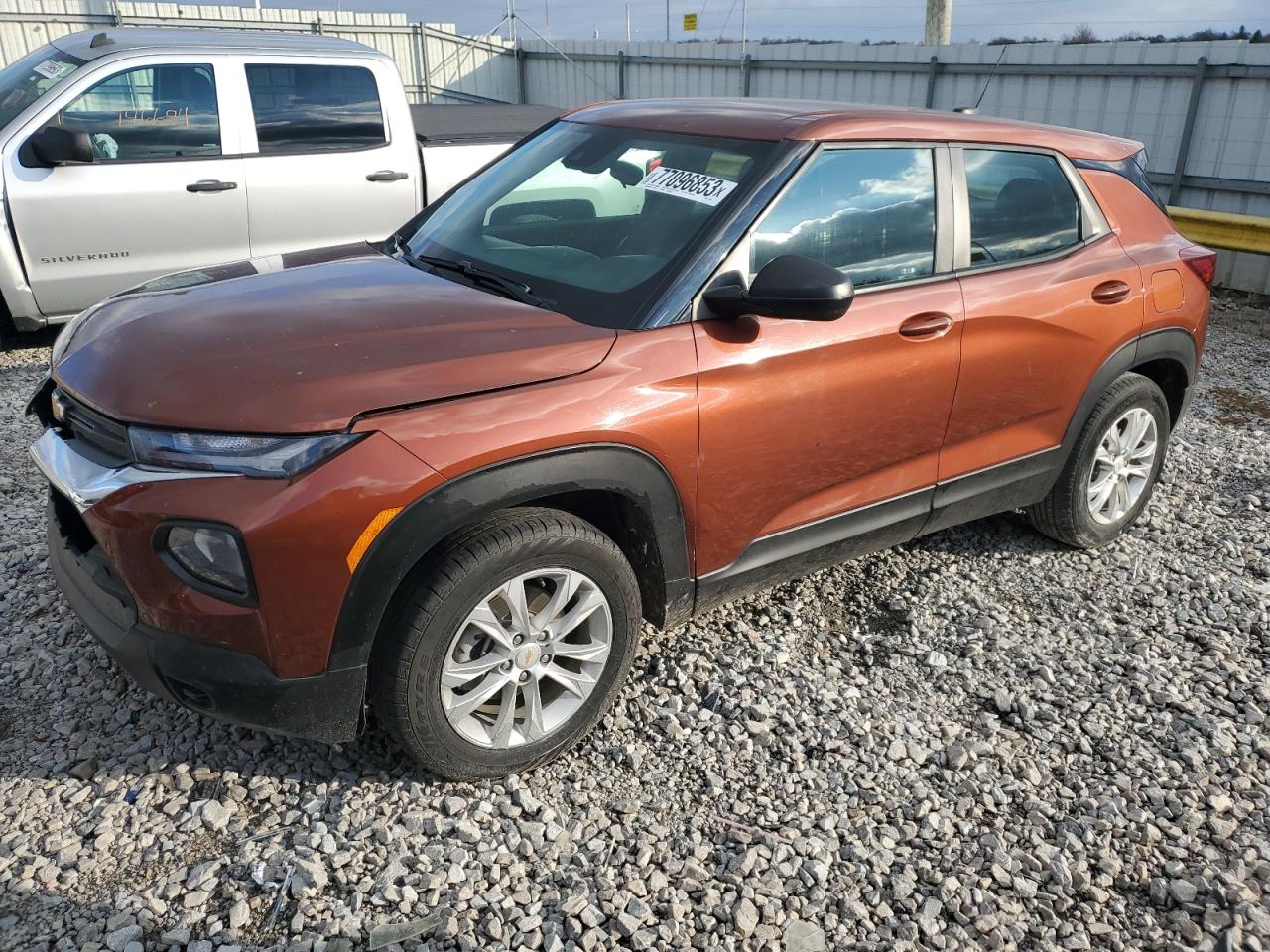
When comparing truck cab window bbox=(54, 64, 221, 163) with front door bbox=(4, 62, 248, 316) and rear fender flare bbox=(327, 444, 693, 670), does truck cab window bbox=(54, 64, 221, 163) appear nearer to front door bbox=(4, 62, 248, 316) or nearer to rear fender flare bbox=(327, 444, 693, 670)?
front door bbox=(4, 62, 248, 316)

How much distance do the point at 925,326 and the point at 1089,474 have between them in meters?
1.35

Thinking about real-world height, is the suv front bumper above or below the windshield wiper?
below

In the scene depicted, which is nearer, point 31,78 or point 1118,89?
point 31,78

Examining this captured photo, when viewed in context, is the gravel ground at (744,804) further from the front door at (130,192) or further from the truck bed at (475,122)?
the truck bed at (475,122)

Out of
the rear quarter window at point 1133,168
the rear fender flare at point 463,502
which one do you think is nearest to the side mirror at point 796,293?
the rear fender flare at point 463,502

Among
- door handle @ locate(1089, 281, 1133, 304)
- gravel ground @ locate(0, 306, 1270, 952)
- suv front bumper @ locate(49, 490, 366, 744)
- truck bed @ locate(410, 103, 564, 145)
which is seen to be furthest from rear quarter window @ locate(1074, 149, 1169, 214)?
truck bed @ locate(410, 103, 564, 145)

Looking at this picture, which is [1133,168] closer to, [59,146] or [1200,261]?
[1200,261]

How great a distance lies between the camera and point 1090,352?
384 cm

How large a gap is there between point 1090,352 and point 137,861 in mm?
3601

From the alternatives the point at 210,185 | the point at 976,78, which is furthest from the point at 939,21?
the point at 210,185

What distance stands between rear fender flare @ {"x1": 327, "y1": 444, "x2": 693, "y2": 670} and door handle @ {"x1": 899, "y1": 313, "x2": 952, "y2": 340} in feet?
3.40

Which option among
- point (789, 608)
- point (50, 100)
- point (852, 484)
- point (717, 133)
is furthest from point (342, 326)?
point (50, 100)

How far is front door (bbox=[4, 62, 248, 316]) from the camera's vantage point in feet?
19.0

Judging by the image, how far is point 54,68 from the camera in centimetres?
615
